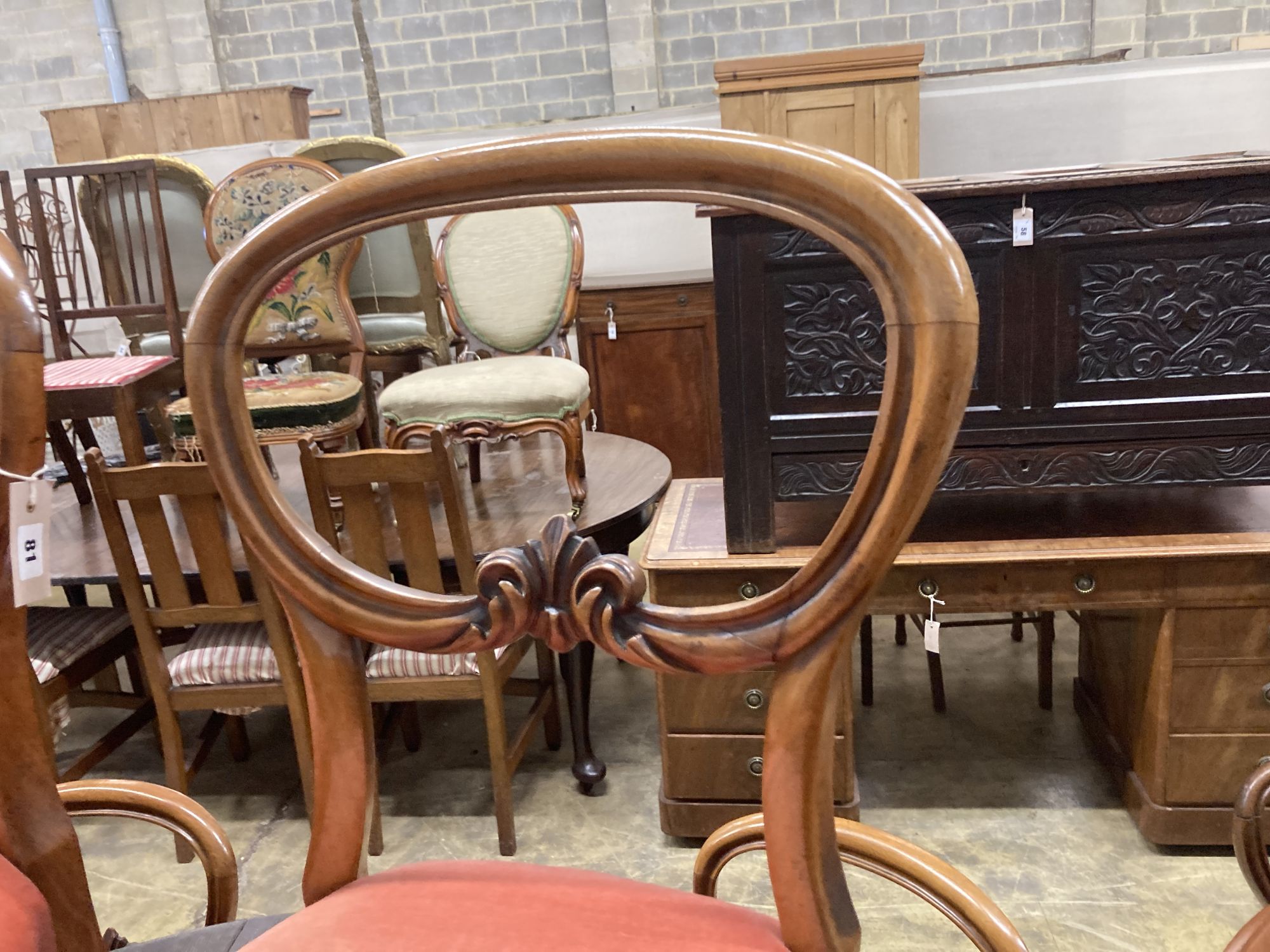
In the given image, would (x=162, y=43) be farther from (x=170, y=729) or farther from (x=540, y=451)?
(x=170, y=729)

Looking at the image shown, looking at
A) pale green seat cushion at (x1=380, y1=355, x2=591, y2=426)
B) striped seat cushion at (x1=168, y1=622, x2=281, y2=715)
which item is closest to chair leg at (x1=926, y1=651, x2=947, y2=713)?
pale green seat cushion at (x1=380, y1=355, x2=591, y2=426)

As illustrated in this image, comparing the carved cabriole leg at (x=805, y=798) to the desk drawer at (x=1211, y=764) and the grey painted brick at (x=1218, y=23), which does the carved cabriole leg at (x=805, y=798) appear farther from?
the grey painted brick at (x=1218, y=23)

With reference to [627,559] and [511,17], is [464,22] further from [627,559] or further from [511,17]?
[627,559]

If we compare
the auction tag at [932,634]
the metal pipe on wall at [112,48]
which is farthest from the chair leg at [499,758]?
the metal pipe on wall at [112,48]

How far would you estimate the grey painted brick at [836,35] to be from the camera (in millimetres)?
4875

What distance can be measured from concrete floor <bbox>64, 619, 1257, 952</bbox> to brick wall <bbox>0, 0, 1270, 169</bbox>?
3.91 meters

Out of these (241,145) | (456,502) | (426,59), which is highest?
(426,59)

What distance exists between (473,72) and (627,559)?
5520 millimetres

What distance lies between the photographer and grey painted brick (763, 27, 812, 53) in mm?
4906

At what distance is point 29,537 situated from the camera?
64 cm

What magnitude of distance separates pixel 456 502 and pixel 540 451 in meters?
1.28

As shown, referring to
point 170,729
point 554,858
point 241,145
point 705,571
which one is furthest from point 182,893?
point 241,145

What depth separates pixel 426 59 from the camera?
17.6ft

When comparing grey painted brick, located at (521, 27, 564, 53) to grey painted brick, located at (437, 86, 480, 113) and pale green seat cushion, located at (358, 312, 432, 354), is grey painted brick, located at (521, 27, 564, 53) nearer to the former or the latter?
grey painted brick, located at (437, 86, 480, 113)
